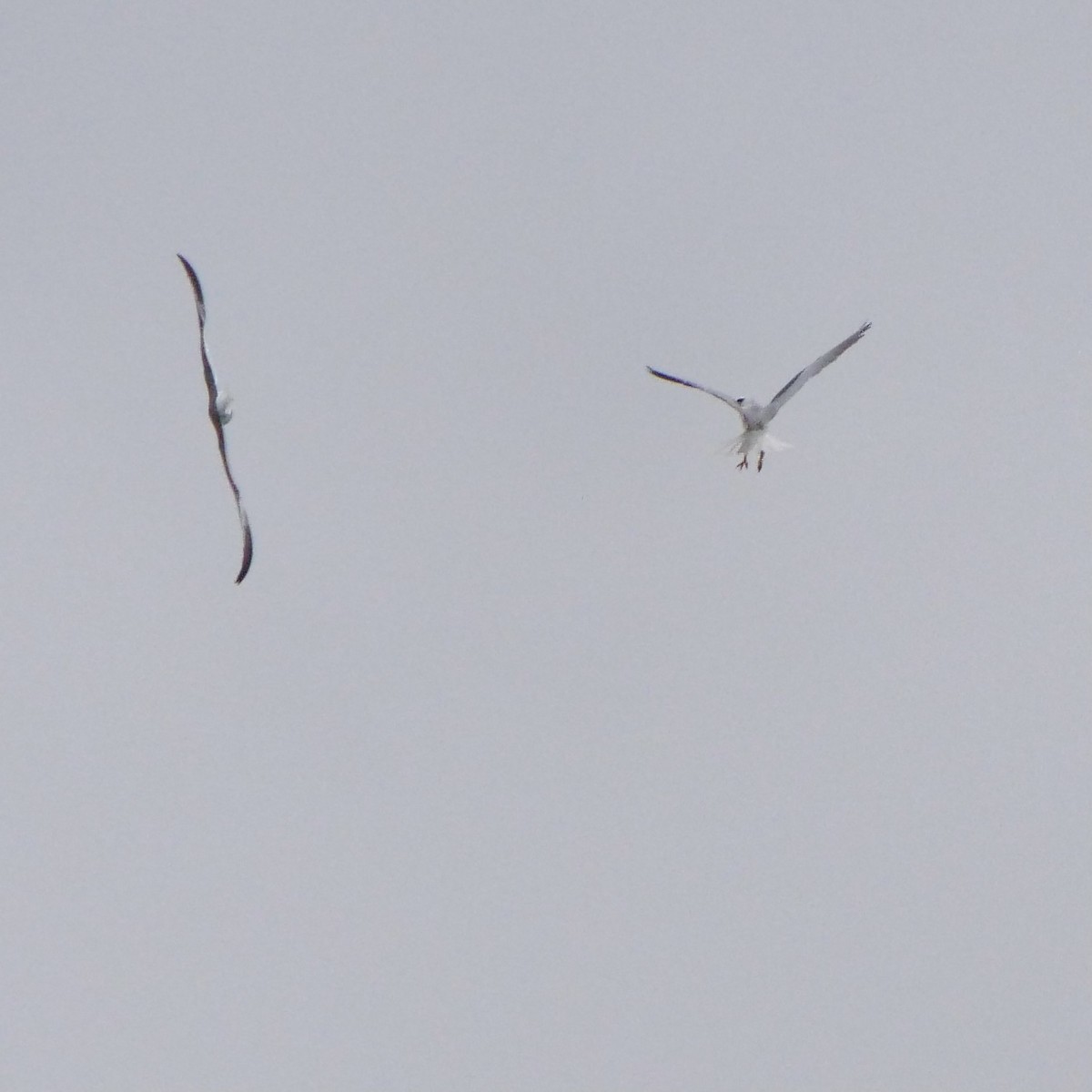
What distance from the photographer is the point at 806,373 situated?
23.5 meters

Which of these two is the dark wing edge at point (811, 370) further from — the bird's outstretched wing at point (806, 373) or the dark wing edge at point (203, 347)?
the dark wing edge at point (203, 347)

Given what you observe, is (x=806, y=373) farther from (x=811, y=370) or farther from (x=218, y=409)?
(x=218, y=409)

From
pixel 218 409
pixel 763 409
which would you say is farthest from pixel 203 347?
pixel 763 409

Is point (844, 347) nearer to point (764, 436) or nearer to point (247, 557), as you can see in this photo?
point (764, 436)

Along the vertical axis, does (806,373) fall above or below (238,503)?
above

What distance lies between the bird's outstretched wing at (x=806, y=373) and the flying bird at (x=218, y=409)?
26.3 ft

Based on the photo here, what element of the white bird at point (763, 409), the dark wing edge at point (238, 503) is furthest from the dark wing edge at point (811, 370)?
the dark wing edge at point (238, 503)

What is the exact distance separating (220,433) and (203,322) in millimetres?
1458

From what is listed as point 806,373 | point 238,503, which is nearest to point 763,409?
point 806,373

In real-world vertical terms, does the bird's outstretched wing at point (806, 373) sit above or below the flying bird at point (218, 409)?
above

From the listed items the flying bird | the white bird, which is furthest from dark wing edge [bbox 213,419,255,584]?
the white bird

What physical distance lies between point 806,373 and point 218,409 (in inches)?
339

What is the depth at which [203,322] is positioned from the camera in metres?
19.7

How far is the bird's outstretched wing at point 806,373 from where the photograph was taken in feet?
75.9
